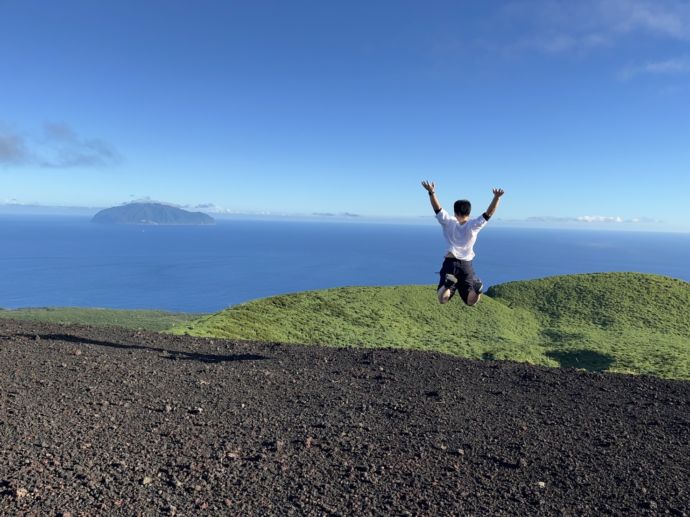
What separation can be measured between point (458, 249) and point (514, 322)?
50.2 ft

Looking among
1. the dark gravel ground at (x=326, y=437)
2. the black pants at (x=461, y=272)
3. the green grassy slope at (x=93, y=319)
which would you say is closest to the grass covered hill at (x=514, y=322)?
the dark gravel ground at (x=326, y=437)

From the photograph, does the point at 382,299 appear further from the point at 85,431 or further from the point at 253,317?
the point at 85,431

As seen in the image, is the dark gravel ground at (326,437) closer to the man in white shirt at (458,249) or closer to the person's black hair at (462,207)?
the man in white shirt at (458,249)

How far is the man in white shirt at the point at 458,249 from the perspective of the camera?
10.1 metres

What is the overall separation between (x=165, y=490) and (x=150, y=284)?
474 feet

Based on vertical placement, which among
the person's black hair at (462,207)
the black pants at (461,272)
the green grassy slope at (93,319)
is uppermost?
the person's black hair at (462,207)

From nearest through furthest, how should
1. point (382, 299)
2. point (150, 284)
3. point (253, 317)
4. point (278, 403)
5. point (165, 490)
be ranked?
point (165, 490)
point (278, 403)
point (253, 317)
point (382, 299)
point (150, 284)

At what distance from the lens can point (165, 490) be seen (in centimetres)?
490

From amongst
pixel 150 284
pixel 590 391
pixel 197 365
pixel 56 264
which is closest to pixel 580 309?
pixel 590 391

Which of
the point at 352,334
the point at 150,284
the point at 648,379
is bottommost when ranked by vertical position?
the point at 150,284

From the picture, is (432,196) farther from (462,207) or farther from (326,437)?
(326,437)

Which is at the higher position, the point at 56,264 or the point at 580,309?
the point at 580,309

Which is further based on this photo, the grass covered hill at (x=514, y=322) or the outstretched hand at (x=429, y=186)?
the grass covered hill at (x=514, y=322)

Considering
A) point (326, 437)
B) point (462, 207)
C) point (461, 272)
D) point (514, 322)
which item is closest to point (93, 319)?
point (514, 322)
